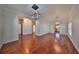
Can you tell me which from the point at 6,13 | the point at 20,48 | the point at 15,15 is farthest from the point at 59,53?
the point at 6,13

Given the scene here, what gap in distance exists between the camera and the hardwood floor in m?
2.24

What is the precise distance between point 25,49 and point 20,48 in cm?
10

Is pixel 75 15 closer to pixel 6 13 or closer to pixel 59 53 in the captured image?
pixel 59 53

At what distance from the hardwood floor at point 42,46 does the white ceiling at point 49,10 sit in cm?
38

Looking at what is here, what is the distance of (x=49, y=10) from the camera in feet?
7.57

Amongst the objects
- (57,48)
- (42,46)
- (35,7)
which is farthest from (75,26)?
(35,7)

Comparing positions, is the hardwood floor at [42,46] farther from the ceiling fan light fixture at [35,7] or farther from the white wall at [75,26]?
the ceiling fan light fixture at [35,7]

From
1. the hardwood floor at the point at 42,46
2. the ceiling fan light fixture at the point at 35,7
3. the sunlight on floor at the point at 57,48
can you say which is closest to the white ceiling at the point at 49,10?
the ceiling fan light fixture at the point at 35,7

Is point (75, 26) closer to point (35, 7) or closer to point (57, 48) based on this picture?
point (57, 48)

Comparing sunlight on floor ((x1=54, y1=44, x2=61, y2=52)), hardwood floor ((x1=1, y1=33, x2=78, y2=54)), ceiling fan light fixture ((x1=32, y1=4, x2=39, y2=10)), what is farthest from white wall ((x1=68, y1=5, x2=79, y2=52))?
ceiling fan light fixture ((x1=32, y1=4, x2=39, y2=10))

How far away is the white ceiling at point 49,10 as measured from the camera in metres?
2.23

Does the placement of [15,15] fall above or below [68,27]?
above

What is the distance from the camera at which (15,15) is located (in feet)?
7.43
